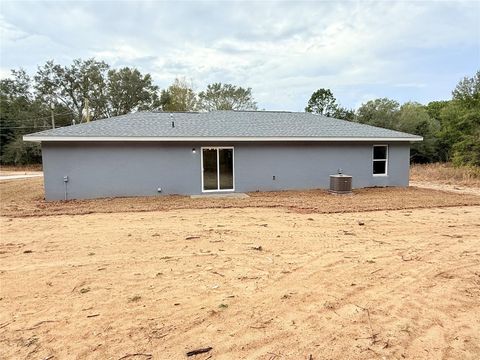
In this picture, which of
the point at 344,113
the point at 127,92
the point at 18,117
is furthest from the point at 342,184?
the point at 18,117

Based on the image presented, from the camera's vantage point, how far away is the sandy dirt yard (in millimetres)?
2682

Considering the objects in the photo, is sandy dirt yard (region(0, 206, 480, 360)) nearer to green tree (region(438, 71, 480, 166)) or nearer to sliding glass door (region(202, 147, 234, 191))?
sliding glass door (region(202, 147, 234, 191))

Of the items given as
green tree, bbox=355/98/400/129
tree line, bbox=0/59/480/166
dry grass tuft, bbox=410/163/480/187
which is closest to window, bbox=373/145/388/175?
dry grass tuft, bbox=410/163/480/187

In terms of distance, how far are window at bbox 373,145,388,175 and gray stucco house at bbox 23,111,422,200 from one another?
45mm

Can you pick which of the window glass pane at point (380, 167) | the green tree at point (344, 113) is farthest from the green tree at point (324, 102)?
the window glass pane at point (380, 167)

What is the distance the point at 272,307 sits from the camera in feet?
10.9

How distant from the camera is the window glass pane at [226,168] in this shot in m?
12.8

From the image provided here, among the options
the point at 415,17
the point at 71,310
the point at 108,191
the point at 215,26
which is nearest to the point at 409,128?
the point at 415,17

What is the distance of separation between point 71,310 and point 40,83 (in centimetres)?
4481

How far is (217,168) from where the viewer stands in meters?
12.8

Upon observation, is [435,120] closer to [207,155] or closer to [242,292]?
[207,155]

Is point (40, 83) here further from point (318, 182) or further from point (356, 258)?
point (356, 258)

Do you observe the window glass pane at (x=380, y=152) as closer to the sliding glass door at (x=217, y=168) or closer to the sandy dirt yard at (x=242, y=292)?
the sliding glass door at (x=217, y=168)

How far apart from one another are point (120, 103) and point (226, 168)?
32758mm
